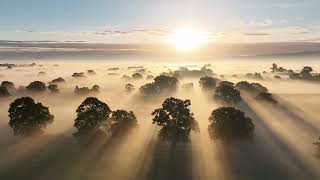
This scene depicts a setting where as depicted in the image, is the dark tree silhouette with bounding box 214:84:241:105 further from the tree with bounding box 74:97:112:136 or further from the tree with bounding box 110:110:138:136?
the tree with bounding box 74:97:112:136

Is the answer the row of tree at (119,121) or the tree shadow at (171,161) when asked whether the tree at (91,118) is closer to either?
the row of tree at (119,121)

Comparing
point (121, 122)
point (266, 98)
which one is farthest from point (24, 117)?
point (266, 98)

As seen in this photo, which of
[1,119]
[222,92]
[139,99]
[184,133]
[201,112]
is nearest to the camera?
[184,133]

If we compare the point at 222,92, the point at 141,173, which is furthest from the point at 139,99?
the point at 141,173

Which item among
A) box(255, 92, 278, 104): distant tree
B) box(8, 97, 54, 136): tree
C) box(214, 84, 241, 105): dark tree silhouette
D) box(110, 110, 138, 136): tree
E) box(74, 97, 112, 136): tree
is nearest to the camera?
box(74, 97, 112, 136): tree

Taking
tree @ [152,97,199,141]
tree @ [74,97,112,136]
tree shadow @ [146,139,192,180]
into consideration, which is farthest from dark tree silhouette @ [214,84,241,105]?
tree @ [74,97,112,136]

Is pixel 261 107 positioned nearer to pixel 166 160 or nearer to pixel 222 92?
pixel 222 92

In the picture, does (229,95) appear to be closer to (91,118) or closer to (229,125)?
(229,125)
